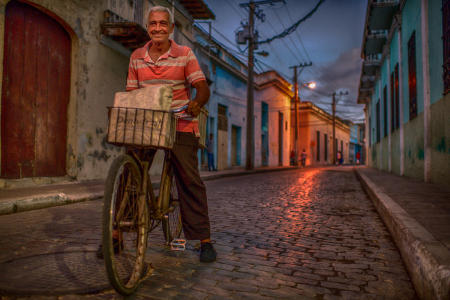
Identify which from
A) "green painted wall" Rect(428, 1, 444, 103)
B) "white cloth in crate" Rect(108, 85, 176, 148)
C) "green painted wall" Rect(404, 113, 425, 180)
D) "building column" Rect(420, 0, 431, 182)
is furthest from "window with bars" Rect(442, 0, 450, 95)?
"white cloth in crate" Rect(108, 85, 176, 148)

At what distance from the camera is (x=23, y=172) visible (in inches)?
292

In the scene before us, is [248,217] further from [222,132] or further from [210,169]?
[222,132]

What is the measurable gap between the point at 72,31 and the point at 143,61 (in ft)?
24.4

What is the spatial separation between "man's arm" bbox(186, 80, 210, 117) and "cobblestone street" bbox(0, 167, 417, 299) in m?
1.16

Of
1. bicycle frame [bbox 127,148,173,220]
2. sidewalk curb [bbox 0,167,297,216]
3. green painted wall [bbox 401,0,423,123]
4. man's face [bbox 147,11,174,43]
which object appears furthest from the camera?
green painted wall [bbox 401,0,423,123]

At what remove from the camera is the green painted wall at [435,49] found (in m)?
6.99

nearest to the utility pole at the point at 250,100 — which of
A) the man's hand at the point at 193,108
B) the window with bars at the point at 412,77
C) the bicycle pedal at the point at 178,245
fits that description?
the window with bars at the point at 412,77

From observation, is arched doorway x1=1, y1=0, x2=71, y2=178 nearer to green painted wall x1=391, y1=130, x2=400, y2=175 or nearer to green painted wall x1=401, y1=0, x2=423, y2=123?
green painted wall x1=401, y1=0, x2=423, y2=123

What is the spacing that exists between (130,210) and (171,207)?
1.79 ft

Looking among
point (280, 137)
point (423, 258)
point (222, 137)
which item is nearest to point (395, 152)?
point (222, 137)

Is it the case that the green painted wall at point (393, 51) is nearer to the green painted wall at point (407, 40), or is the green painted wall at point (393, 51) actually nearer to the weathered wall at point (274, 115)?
the green painted wall at point (407, 40)

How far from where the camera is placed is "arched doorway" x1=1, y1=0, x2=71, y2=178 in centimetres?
706

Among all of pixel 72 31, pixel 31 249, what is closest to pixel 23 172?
pixel 72 31

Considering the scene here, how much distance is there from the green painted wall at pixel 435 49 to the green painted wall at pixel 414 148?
1.34 metres
